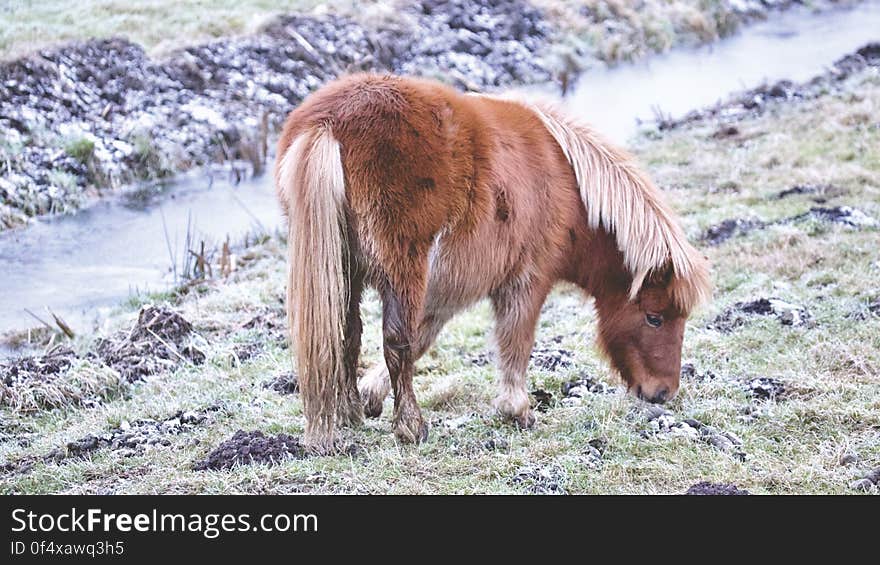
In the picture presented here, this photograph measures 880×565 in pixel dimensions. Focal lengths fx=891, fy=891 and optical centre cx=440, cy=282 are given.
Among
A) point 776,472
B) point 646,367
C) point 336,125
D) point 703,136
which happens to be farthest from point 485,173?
point 703,136

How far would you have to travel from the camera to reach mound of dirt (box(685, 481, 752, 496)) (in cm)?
377

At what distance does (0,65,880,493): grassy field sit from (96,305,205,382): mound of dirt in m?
0.13

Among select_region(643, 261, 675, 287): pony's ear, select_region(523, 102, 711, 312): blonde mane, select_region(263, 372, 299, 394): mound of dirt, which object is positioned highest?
select_region(523, 102, 711, 312): blonde mane

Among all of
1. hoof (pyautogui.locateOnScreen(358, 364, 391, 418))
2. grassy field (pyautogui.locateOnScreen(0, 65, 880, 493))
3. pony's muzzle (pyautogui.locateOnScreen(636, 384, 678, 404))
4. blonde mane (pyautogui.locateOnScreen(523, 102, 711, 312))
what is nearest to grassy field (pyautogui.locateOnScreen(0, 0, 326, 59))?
grassy field (pyautogui.locateOnScreen(0, 65, 880, 493))

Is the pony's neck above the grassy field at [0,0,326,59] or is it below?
below

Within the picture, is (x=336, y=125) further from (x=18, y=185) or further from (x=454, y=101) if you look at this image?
(x=18, y=185)

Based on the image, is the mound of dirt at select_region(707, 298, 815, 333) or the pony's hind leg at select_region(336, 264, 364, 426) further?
the mound of dirt at select_region(707, 298, 815, 333)

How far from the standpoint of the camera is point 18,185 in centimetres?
888

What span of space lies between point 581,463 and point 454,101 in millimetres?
1846

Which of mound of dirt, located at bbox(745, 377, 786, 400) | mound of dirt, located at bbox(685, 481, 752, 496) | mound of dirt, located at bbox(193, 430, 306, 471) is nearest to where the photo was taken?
mound of dirt, located at bbox(685, 481, 752, 496)

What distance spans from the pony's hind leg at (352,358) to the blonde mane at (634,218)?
1.32 metres

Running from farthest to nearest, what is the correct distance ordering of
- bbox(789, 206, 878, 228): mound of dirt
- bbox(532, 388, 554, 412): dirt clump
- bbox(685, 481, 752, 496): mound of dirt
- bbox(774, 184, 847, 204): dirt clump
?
1. bbox(774, 184, 847, 204): dirt clump
2. bbox(789, 206, 878, 228): mound of dirt
3. bbox(532, 388, 554, 412): dirt clump
4. bbox(685, 481, 752, 496): mound of dirt

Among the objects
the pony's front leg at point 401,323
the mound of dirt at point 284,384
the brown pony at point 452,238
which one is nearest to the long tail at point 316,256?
the brown pony at point 452,238

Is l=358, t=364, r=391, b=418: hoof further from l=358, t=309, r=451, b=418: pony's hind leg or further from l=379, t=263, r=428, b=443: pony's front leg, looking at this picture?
l=379, t=263, r=428, b=443: pony's front leg
